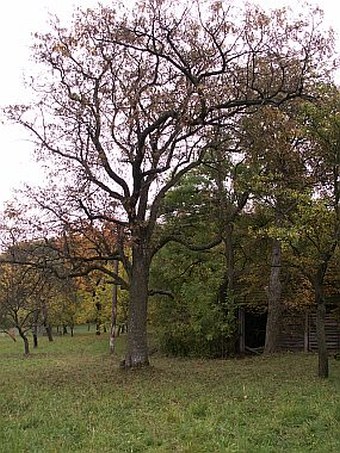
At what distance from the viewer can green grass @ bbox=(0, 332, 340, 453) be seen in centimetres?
781

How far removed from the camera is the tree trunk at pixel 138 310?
18.1m

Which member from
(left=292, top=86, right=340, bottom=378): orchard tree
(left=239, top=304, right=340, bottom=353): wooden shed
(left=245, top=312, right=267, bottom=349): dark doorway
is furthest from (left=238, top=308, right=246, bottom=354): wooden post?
(left=292, top=86, right=340, bottom=378): orchard tree

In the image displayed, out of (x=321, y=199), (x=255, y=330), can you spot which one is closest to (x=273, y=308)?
(x=255, y=330)

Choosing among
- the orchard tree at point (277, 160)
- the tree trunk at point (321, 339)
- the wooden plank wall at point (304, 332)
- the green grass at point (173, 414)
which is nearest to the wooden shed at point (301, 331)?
the wooden plank wall at point (304, 332)

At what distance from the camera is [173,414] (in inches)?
381

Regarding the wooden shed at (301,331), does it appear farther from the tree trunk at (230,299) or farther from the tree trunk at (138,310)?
the tree trunk at (138,310)

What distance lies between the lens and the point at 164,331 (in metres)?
27.8

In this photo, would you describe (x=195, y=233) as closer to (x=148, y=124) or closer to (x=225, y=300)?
(x=225, y=300)

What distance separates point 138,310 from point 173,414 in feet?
28.2

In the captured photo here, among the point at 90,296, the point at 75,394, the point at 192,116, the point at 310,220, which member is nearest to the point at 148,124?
the point at 192,116

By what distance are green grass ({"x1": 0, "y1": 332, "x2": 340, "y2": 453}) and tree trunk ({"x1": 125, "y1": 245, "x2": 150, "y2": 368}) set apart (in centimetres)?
169

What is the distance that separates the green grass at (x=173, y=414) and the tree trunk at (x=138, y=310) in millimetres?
1693

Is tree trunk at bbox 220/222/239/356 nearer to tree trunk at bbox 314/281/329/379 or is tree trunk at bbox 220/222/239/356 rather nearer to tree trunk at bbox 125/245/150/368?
tree trunk at bbox 125/245/150/368

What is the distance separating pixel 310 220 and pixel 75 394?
6.80m
